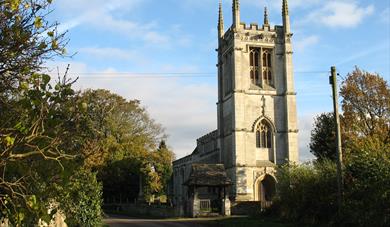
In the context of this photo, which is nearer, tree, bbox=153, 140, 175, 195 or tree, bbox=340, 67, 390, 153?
tree, bbox=340, 67, 390, 153

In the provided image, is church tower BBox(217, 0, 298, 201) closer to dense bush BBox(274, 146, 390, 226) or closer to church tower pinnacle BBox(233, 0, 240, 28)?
church tower pinnacle BBox(233, 0, 240, 28)

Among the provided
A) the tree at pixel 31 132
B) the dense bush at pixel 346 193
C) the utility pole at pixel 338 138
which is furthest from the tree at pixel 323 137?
the tree at pixel 31 132

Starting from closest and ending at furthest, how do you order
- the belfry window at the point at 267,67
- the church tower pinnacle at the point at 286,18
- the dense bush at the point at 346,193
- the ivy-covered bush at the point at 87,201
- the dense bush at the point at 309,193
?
the dense bush at the point at 346,193 → the ivy-covered bush at the point at 87,201 → the dense bush at the point at 309,193 → the belfry window at the point at 267,67 → the church tower pinnacle at the point at 286,18

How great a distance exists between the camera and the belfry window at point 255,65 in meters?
54.5

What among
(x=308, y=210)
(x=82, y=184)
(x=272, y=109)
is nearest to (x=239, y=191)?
(x=272, y=109)

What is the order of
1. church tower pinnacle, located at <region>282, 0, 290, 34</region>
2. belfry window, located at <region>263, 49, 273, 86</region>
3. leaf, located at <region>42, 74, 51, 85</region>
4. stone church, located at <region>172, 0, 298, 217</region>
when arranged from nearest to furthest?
1. leaf, located at <region>42, 74, 51, 85</region>
2. stone church, located at <region>172, 0, 298, 217</region>
3. belfry window, located at <region>263, 49, 273, 86</region>
4. church tower pinnacle, located at <region>282, 0, 290, 34</region>

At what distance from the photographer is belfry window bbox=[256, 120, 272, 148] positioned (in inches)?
2078

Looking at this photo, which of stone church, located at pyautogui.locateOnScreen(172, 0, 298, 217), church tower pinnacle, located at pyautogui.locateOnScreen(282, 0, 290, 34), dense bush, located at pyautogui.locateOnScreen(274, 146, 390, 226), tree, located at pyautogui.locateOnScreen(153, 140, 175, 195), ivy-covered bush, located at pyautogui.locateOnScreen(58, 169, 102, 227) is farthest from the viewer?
tree, located at pyautogui.locateOnScreen(153, 140, 175, 195)

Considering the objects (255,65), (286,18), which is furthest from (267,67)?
(286,18)

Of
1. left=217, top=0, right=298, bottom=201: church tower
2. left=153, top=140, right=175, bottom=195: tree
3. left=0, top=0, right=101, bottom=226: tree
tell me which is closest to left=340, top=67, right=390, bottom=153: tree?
left=217, top=0, right=298, bottom=201: church tower

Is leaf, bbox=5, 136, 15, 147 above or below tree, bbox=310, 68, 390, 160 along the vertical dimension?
below

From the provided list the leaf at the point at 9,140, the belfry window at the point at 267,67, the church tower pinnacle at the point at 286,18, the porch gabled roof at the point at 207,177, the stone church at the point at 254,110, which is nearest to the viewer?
the leaf at the point at 9,140

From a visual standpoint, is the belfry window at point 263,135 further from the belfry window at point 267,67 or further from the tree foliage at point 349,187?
the tree foliage at point 349,187

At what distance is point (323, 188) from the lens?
24359mm
